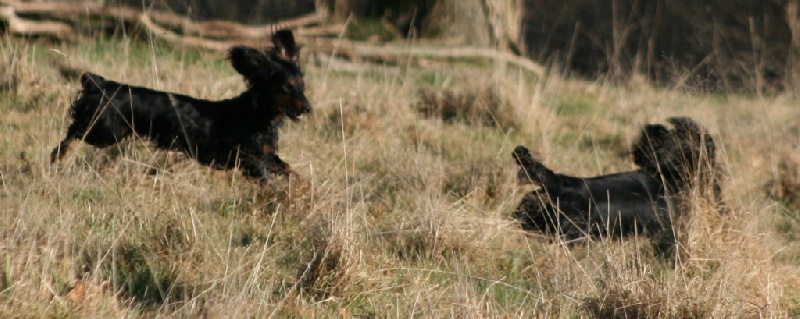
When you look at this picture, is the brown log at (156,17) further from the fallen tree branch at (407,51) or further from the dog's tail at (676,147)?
the dog's tail at (676,147)

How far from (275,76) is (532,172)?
1.53 meters

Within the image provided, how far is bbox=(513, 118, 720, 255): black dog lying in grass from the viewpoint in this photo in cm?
531

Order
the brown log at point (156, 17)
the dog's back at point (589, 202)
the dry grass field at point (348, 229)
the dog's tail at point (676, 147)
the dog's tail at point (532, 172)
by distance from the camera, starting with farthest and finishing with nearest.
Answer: the brown log at point (156, 17)
the dog's tail at point (676, 147)
the dog's back at point (589, 202)
the dog's tail at point (532, 172)
the dry grass field at point (348, 229)

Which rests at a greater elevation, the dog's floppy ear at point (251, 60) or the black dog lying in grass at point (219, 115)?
the dog's floppy ear at point (251, 60)

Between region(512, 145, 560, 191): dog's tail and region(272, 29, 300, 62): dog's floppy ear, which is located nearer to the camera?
region(512, 145, 560, 191): dog's tail

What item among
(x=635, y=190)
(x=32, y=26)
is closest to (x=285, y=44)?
(x=635, y=190)

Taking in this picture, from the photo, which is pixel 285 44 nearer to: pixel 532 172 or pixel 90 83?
pixel 90 83

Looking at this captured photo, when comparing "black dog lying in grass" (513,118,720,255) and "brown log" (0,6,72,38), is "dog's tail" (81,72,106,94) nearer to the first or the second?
"black dog lying in grass" (513,118,720,255)

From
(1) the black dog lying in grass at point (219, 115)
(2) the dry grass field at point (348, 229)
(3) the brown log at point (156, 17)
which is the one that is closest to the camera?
(2) the dry grass field at point (348, 229)

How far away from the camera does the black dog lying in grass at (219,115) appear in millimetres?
5504

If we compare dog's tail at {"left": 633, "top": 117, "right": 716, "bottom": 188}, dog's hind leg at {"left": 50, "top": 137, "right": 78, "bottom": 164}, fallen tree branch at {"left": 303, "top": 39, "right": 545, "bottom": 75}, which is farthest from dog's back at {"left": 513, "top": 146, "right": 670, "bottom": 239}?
fallen tree branch at {"left": 303, "top": 39, "right": 545, "bottom": 75}

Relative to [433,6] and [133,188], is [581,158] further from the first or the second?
[433,6]

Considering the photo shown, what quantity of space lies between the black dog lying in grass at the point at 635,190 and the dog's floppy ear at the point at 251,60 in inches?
60.2

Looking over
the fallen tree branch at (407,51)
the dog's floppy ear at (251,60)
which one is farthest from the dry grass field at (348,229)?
the fallen tree branch at (407,51)
